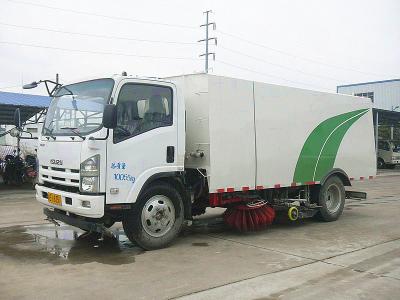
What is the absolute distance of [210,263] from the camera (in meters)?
6.22

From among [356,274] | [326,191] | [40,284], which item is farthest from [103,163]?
[326,191]

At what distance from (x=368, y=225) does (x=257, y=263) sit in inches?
161

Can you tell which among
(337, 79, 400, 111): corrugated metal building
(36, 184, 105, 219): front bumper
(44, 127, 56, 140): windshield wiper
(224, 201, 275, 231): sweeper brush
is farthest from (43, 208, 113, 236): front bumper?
(337, 79, 400, 111): corrugated metal building

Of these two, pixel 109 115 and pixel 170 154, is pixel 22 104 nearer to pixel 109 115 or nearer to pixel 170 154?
pixel 170 154

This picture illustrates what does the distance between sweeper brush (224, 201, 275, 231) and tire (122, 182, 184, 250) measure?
142 cm

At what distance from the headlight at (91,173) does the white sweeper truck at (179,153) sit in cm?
1

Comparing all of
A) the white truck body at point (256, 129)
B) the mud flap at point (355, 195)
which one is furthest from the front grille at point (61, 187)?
the mud flap at point (355, 195)

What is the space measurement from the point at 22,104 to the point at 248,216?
1177 centimetres

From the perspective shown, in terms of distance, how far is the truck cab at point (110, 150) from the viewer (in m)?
6.25

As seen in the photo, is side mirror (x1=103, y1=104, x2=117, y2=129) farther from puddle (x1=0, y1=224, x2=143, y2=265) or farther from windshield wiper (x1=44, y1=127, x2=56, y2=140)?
puddle (x1=0, y1=224, x2=143, y2=265)

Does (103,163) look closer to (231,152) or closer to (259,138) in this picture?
(231,152)

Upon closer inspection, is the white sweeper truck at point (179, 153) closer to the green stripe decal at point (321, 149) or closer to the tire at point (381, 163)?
the green stripe decal at point (321, 149)

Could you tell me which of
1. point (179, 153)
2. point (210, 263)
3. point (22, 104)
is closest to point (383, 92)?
point (22, 104)

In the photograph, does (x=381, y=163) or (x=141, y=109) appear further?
Answer: (x=381, y=163)
